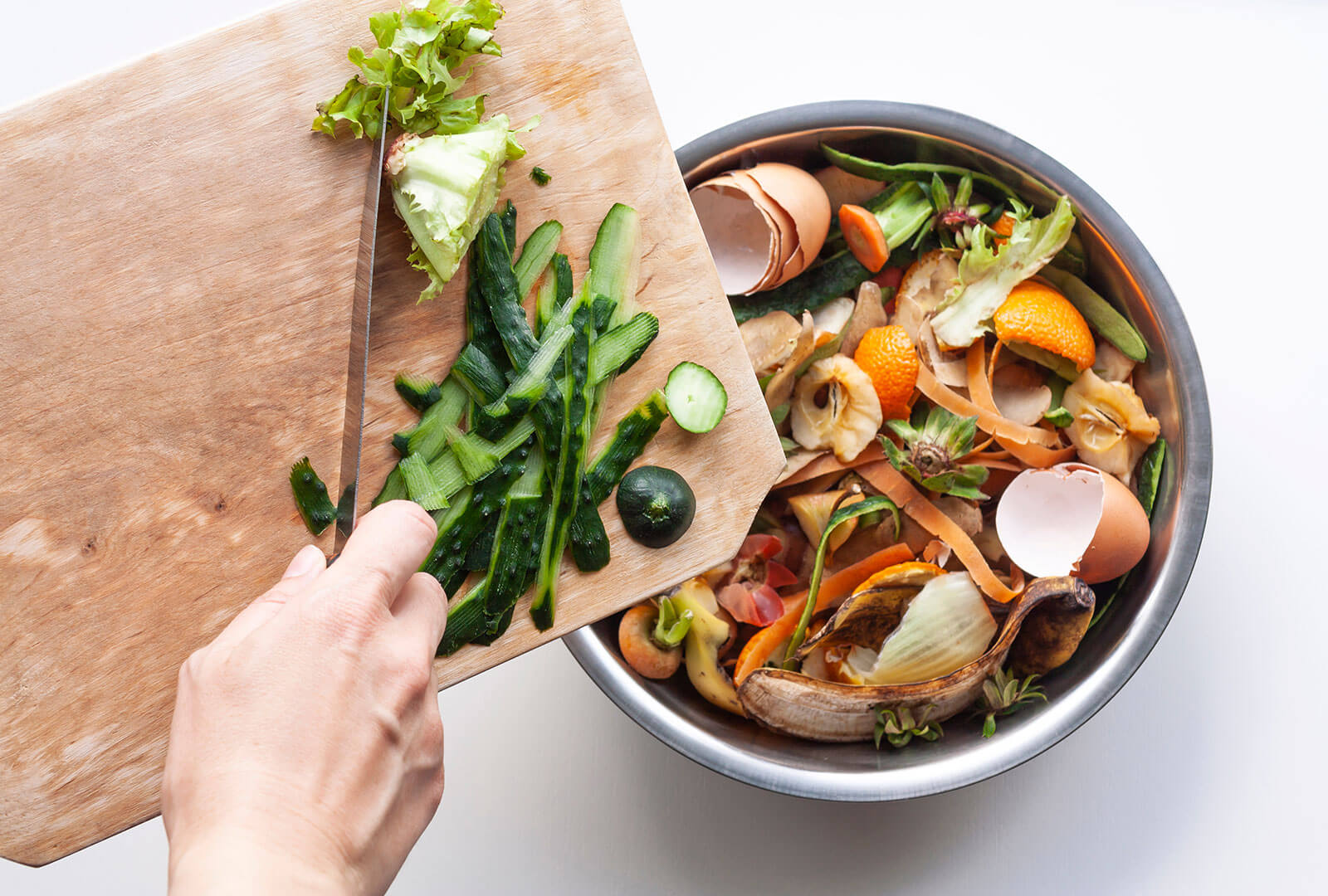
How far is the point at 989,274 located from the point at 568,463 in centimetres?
79

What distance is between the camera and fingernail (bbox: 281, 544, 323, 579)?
1074 mm

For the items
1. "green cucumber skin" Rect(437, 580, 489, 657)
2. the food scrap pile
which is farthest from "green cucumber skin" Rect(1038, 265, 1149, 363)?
"green cucumber skin" Rect(437, 580, 489, 657)

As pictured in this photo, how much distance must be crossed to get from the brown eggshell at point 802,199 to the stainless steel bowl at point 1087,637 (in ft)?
0.24

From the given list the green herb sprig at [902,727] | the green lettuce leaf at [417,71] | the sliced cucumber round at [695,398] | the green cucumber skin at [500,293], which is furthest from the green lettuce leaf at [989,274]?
the green lettuce leaf at [417,71]

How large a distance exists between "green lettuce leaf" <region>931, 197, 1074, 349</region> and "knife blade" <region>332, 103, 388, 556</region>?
3.00ft

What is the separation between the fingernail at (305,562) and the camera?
107 cm

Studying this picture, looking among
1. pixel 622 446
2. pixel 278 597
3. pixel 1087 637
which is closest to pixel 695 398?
A: pixel 622 446

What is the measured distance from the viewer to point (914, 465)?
1.46 meters

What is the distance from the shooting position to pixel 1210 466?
4.49 feet

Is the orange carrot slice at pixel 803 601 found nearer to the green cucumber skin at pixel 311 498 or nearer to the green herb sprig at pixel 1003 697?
the green herb sprig at pixel 1003 697

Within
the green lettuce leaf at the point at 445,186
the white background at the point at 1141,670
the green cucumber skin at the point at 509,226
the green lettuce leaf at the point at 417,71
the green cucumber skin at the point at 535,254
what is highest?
the green lettuce leaf at the point at 417,71

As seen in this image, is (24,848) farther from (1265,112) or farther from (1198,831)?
(1265,112)

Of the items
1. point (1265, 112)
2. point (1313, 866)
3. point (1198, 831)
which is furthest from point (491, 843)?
point (1265, 112)

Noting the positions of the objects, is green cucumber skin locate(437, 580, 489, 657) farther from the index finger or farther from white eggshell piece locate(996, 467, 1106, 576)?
white eggshell piece locate(996, 467, 1106, 576)
